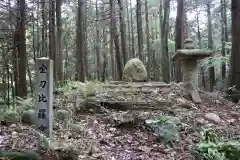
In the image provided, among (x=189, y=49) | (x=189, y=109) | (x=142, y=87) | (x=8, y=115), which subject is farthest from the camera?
(x=142, y=87)

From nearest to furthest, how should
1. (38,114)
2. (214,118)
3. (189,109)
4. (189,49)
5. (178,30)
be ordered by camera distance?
(38,114)
(214,118)
(189,109)
(189,49)
(178,30)

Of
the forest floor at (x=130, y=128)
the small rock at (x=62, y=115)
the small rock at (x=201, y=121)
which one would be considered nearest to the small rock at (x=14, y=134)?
the forest floor at (x=130, y=128)

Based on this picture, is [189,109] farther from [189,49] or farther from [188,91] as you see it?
[189,49]

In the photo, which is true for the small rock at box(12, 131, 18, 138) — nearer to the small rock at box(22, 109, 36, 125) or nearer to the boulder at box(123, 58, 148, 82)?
the small rock at box(22, 109, 36, 125)

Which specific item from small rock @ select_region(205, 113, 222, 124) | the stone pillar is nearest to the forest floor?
small rock @ select_region(205, 113, 222, 124)

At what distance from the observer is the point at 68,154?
391cm

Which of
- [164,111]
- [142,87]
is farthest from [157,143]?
[142,87]

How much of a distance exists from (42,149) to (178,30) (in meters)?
9.10

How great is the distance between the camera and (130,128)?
18.4 feet

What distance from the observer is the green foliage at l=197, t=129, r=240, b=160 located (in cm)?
474

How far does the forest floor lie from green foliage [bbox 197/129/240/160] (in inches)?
5.9

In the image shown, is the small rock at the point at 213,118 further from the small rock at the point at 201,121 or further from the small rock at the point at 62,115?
the small rock at the point at 62,115

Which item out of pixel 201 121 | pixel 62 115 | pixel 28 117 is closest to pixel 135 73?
pixel 201 121

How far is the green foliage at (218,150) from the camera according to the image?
4.74m
